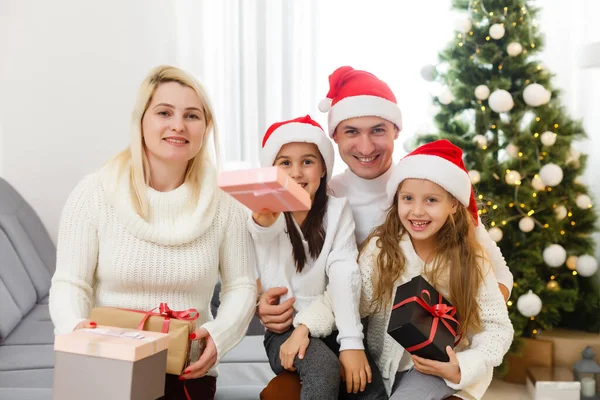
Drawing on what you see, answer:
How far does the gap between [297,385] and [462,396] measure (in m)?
0.45

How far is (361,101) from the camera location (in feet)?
6.97

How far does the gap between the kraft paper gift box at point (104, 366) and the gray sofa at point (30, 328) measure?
0.65 m

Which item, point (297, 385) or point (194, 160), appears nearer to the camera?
point (297, 385)

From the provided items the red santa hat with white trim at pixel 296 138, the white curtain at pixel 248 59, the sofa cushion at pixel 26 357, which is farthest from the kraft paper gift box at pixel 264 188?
the white curtain at pixel 248 59

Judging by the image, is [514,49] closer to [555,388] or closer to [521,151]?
[521,151]

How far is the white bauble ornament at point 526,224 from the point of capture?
3.37 meters

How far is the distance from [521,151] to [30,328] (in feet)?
8.55

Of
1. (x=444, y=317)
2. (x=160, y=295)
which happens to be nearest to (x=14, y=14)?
(x=160, y=295)

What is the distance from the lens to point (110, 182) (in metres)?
1.80

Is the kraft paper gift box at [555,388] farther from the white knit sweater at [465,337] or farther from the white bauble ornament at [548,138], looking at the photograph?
the white knit sweater at [465,337]

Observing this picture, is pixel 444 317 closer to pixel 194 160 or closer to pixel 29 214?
pixel 194 160

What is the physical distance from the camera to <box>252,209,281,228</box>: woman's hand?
1.79 m

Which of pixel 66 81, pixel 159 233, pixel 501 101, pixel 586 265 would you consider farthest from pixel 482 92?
pixel 66 81

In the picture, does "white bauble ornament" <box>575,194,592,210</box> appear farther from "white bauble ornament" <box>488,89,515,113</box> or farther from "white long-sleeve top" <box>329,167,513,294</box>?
"white long-sleeve top" <box>329,167,513,294</box>
